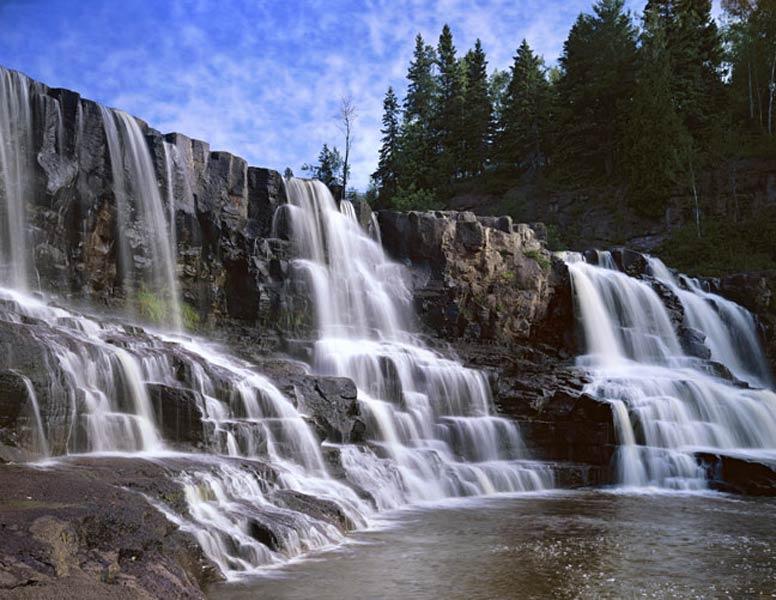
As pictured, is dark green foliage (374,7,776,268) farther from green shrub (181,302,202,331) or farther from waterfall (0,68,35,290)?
waterfall (0,68,35,290)

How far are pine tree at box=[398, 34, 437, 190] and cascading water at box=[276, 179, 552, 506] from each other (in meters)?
29.2

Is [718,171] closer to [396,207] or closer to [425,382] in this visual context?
[396,207]

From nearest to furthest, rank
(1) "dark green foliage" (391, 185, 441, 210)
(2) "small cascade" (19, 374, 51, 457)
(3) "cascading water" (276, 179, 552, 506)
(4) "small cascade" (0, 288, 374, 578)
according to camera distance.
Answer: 1. (4) "small cascade" (0, 288, 374, 578)
2. (2) "small cascade" (19, 374, 51, 457)
3. (3) "cascading water" (276, 179, 552, 506)
4. (1) "dark green foliage" (391, 185, 441, 210)

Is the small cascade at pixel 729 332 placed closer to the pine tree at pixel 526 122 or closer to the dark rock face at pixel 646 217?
the dark rock face at pixel 646 217

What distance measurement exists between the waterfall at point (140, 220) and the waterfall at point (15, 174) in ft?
7.40

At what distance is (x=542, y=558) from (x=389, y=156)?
55.2 m

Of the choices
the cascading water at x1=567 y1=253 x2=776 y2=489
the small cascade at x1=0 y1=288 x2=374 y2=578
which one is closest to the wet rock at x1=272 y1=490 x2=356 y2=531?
the small cascade at x1=0 y1=288 x2=374 y2=578

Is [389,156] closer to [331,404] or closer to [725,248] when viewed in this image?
[725,248]

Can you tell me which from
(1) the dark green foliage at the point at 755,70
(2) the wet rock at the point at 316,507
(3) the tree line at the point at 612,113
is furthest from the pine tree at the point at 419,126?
(2) the wet rock at the point at 316,507

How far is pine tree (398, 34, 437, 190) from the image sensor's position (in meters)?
58.0

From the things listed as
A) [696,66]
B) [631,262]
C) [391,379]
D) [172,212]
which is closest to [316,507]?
[391,379]

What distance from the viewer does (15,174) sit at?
1823 cm

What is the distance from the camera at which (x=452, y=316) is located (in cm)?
2586

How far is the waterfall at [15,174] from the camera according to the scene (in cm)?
1778
